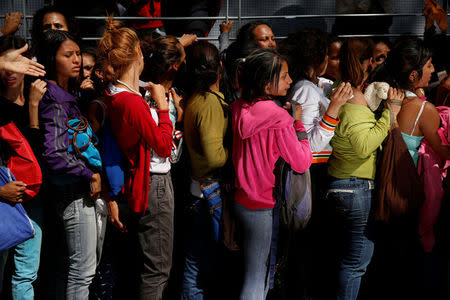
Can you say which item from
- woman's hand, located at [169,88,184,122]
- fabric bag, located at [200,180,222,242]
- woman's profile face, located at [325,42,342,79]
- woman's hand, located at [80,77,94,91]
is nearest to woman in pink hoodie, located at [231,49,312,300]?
fabric bag, located at [200,180,222,242]

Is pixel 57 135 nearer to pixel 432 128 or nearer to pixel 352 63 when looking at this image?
pixel 352 63

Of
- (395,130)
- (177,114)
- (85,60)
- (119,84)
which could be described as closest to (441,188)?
(395,130)

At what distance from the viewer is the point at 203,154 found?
296cm

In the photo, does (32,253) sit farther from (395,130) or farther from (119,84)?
(395,130)

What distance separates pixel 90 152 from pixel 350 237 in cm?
181

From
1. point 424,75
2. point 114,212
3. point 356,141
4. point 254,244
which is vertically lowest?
point 254,244

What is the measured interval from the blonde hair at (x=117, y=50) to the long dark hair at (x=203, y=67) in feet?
1.27

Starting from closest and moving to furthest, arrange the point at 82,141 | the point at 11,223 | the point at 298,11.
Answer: the point at 11,223 < the point at 82,141 < the point at 298,11

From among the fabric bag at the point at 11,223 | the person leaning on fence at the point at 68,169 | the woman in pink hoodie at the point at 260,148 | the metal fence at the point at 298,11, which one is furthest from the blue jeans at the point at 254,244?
the metal fence at the point at 298,11

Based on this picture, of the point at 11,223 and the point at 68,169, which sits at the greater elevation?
the point at 68,169

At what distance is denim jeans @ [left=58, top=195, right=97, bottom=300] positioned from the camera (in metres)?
2.84

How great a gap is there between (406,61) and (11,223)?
9.05 feet

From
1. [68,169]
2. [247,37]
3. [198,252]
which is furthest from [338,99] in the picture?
[68,169]

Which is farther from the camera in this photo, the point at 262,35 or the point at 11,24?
the point at 262,35
